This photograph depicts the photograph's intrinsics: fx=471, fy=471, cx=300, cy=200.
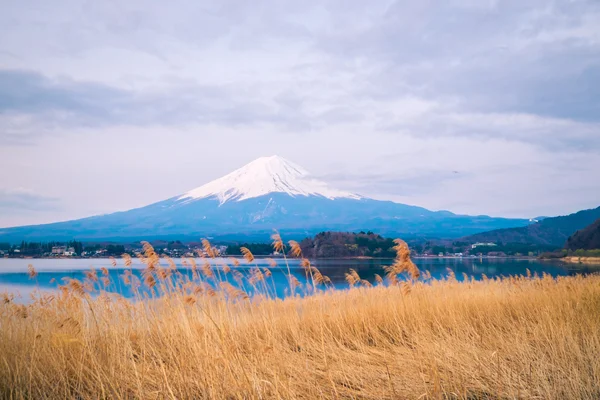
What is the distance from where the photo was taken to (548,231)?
101m

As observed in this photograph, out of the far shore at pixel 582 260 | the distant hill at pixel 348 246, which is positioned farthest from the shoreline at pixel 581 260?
the distant hill at pixel 348 246

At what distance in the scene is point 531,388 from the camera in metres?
3.78

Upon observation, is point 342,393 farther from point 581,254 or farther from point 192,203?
point 192,203

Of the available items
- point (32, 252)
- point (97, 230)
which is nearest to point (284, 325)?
point (32, 252)

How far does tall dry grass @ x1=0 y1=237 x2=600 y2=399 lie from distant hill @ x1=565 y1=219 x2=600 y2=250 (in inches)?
2244

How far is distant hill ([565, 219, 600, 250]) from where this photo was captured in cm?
5628

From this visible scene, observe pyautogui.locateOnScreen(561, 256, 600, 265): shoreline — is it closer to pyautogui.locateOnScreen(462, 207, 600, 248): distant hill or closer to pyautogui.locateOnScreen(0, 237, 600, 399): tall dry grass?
pyautogui.locateOnScreen(462, 207, 600, 248): distant hill

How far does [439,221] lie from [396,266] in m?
198

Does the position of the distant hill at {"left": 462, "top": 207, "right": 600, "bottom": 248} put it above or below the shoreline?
above

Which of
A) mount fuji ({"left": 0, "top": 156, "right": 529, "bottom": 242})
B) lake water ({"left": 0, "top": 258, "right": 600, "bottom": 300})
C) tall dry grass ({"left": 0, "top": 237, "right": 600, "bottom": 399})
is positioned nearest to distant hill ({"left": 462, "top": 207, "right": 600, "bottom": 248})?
mount fuji ({"left": 0, "top": 156, "right": 529, "bottom": 242})

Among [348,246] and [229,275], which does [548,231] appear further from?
[229,275]

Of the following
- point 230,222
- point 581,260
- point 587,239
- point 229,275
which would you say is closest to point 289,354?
point 229,275

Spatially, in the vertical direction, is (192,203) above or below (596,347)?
above

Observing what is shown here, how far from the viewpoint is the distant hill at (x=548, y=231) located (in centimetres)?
9744
